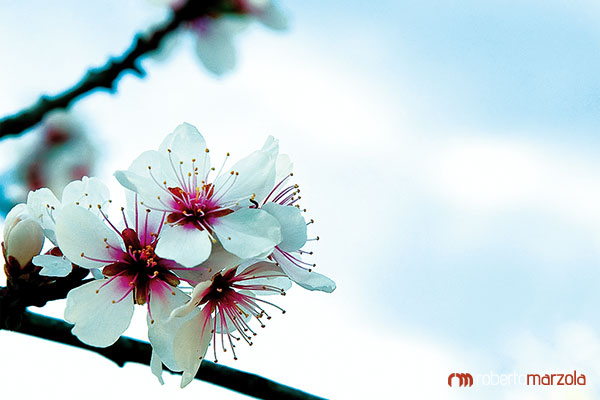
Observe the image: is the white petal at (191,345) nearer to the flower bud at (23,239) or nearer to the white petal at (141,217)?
the white petal at (141,217)

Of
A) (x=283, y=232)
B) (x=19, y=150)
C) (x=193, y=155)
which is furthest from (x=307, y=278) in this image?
(x=19, y=150)

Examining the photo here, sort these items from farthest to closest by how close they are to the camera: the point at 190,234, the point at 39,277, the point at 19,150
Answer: the point at 19,150, the point at 39,277, the point at 190,234

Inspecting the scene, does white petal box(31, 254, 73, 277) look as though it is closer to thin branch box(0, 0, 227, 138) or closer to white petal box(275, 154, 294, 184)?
thin branch box(0, 0, 227, 138)

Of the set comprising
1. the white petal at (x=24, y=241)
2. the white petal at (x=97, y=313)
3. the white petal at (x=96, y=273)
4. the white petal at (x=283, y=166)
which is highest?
the white petal at (x=283, y=166)

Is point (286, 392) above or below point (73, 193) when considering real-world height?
below

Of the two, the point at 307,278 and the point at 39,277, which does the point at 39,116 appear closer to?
the point at 39,277

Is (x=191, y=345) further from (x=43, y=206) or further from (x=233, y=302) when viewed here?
(x=43, y=206)

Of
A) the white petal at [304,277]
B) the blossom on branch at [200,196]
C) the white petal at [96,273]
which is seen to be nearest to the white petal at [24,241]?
the white petal at [96,273]
